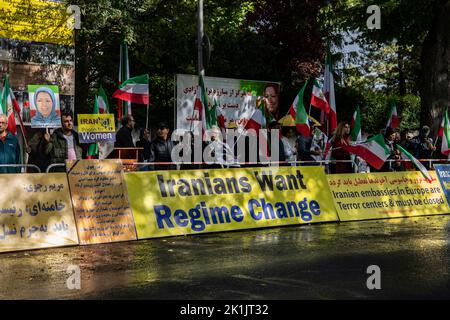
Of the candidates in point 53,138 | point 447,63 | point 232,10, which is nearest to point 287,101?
point 232,10

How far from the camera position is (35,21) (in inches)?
722

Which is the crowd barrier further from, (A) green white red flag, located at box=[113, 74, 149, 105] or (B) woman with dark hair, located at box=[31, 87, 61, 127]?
(A) green white red flag, located at box=[113, 74, 149, 105]

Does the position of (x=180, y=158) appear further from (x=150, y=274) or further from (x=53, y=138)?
(x=150, y=274)

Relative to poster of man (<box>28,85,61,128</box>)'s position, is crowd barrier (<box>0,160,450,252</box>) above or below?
below

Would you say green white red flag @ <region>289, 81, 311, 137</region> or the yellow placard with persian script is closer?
the yellow placard with persian script

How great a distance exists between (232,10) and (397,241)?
20.9 metres

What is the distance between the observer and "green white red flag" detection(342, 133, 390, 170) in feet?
48.1

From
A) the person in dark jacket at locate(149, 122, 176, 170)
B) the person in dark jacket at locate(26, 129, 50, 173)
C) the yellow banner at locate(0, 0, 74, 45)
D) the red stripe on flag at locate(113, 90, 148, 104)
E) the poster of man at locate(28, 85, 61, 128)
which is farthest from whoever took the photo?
the yellow banner at locate(0, 0, 74, 45)

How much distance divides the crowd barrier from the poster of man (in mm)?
2233

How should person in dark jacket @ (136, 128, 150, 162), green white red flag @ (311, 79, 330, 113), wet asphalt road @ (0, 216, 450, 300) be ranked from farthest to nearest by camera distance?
green white red flag @ (311, 79, 330, 113), person in dark jacket @ (136, 128, 150, 162), wet asphalt road @ (0, 216, 450, 300)

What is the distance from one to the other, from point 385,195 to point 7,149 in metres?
8.09

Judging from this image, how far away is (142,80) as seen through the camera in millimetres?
15891

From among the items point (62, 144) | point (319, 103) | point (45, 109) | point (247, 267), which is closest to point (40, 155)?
point (62, 144)

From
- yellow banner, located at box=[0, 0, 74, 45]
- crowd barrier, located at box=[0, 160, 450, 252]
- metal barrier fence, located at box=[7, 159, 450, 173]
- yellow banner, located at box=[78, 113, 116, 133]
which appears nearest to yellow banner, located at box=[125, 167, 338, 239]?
crowd barrier, located at box=[0, 160, 450, 252]
